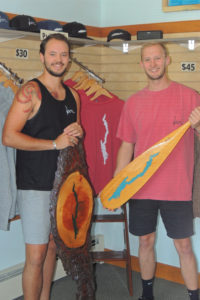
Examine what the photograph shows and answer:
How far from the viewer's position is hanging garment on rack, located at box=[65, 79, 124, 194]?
9.93 ft

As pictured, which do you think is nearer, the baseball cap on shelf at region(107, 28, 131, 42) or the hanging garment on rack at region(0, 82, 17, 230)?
the hanging garment on rack at region(0, 82, 17, 230)

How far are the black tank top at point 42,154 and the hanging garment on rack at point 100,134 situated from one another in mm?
643

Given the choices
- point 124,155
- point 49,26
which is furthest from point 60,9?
point 124,155

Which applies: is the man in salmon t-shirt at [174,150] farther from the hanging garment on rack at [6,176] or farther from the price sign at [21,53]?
the price sign at [21,53]

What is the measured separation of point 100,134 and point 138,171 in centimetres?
59

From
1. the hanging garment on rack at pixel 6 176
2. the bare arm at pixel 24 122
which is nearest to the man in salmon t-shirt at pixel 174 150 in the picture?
the bare arm at pixel 24 122

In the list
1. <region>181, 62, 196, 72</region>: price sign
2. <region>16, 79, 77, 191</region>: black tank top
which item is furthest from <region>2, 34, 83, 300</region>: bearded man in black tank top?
<region>181, 62, 196, 72</region>: price sign

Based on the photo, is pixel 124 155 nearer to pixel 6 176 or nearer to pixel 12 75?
pixel 6 176

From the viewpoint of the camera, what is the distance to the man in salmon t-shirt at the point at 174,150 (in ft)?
8.31

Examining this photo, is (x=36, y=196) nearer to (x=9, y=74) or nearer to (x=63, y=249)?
(x=63, y=249)

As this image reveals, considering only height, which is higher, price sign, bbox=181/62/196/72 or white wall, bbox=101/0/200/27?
white wall, bbox=101/0/200/27

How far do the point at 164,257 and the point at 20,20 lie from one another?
2.28m

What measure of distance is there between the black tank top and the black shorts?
661 millimetres

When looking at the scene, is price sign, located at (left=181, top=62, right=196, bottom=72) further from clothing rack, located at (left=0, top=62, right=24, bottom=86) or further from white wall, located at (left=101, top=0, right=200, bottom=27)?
clothing rack, located at (left=0, top=62, right=24, bottom=86)
